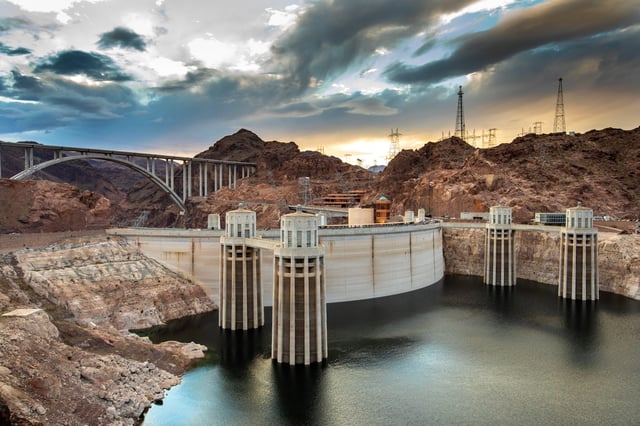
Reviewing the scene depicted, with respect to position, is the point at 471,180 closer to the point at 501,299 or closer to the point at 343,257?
the point at 501,299

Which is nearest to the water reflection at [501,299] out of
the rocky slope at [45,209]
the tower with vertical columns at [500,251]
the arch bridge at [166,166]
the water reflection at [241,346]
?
the tower with vertical columns at [500,251]

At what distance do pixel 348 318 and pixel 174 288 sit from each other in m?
19.4

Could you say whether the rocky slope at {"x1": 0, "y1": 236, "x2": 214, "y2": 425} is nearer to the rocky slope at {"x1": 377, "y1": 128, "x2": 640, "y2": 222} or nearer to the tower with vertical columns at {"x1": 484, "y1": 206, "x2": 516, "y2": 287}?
the tower with vertical columns at {"x1": 484, "y1": 206, "x2": 516, "y2": 287}

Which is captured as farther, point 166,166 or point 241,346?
point 166,166

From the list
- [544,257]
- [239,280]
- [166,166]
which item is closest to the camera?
[239,280]

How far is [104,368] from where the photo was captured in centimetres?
2956

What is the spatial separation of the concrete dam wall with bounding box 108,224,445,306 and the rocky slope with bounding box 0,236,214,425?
6.31ft

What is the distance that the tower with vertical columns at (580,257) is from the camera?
5856 centimetres

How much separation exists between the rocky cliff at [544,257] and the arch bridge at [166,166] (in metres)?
67.1

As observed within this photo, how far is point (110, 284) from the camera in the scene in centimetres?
4769

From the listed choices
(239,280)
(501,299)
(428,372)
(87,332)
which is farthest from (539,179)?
(87,332)

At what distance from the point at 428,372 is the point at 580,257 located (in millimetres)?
33794

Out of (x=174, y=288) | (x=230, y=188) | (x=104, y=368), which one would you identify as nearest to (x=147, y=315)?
(x=174, y=288)

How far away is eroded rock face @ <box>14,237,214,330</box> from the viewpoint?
43812mm
